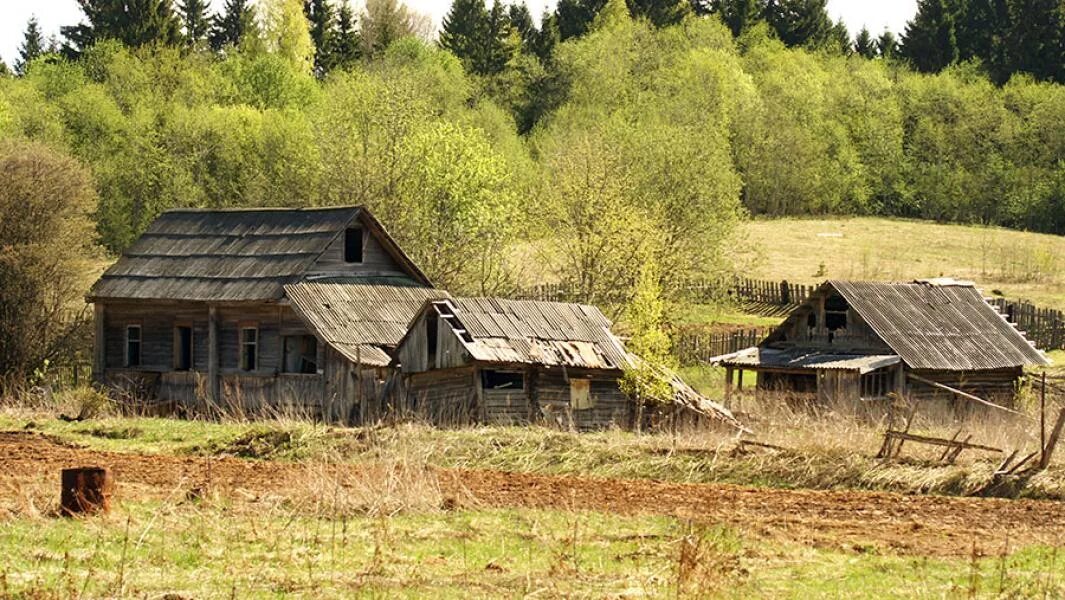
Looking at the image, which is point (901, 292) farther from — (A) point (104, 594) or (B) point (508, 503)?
(A) point (104, 594)

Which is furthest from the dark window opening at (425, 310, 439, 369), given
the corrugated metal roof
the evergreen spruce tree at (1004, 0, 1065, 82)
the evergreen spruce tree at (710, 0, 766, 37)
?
the evergreen spruce tree at (710, 0, 766, 37)

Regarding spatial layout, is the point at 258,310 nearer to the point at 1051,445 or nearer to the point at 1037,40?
the point at 1051,445

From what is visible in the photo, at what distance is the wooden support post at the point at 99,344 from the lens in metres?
47.4

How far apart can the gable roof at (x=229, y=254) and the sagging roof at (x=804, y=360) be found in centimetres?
955

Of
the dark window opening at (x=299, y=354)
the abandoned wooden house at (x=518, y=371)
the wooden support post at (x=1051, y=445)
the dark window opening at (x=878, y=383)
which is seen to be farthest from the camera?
the dark window opening at (x=878, y=383)

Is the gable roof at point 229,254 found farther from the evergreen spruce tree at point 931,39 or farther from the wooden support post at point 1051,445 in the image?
the evergreen spruce tree at point 931,39

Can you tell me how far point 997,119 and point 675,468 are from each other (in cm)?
9654

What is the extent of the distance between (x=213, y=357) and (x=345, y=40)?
77185 millimetres

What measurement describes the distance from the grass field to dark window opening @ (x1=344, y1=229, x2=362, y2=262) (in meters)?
Answer: 32.2

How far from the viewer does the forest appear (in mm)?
58844

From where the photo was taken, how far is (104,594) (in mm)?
14812

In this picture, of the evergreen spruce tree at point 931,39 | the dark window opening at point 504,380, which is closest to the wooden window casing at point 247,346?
the dark window opening at point 504,380

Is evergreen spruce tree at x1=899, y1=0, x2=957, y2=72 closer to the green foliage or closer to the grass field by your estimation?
the grass field

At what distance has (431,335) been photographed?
133 feet
